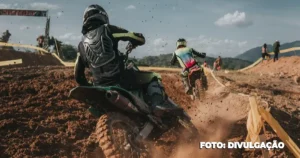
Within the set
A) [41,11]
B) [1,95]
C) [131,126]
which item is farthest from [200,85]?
[41,11]

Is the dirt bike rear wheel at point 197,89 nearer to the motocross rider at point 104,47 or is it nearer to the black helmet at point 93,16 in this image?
the motocross rider at point 104,47

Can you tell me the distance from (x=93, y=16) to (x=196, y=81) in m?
6.18

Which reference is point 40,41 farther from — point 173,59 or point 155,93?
point 155,93

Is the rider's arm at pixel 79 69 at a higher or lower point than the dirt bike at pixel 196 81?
higher

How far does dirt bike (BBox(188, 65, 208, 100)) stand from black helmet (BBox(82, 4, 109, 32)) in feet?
18.8

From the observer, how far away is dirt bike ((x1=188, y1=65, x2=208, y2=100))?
10.8 m

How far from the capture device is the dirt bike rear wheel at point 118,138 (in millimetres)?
4758

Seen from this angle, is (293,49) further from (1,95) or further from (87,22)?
(87,22)

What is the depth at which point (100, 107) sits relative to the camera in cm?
518

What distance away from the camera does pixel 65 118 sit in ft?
27.4

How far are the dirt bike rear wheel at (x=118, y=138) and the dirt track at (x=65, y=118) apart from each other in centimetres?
82
